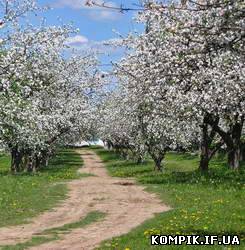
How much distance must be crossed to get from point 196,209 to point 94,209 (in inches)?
179

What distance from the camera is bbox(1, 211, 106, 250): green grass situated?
602 inches

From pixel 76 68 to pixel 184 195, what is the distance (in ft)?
94.8

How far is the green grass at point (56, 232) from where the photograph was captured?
15.3m

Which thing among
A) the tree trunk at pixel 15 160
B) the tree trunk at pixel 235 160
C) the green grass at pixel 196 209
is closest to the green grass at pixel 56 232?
the green grass at pixel 196 209

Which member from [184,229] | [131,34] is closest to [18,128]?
[131,34]

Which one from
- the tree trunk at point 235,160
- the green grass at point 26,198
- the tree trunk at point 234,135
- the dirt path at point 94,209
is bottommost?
the dirt path at point 94,209

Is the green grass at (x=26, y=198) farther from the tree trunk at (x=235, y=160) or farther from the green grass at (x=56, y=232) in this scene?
the tree trunk at (x=235, y=160)

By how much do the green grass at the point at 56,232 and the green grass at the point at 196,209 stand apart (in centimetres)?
201

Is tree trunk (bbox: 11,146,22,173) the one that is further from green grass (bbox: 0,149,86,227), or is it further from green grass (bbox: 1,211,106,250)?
green grass (bbox: 1,211,106,250)

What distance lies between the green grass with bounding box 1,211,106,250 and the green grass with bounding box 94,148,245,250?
2.01m

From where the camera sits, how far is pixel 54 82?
4797cm

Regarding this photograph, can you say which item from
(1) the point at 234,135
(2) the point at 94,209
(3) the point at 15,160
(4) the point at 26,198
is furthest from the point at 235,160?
(2) the point at 94,209

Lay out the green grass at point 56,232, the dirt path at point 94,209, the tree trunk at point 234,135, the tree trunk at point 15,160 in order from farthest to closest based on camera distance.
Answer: the tree trunk at point 15,160 < the tree trunk at point 234,135 < the dirt path at point 94,209 < the green grass at point 56,232

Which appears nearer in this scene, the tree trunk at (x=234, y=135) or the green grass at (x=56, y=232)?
the green grass at (x=56, y=232)
